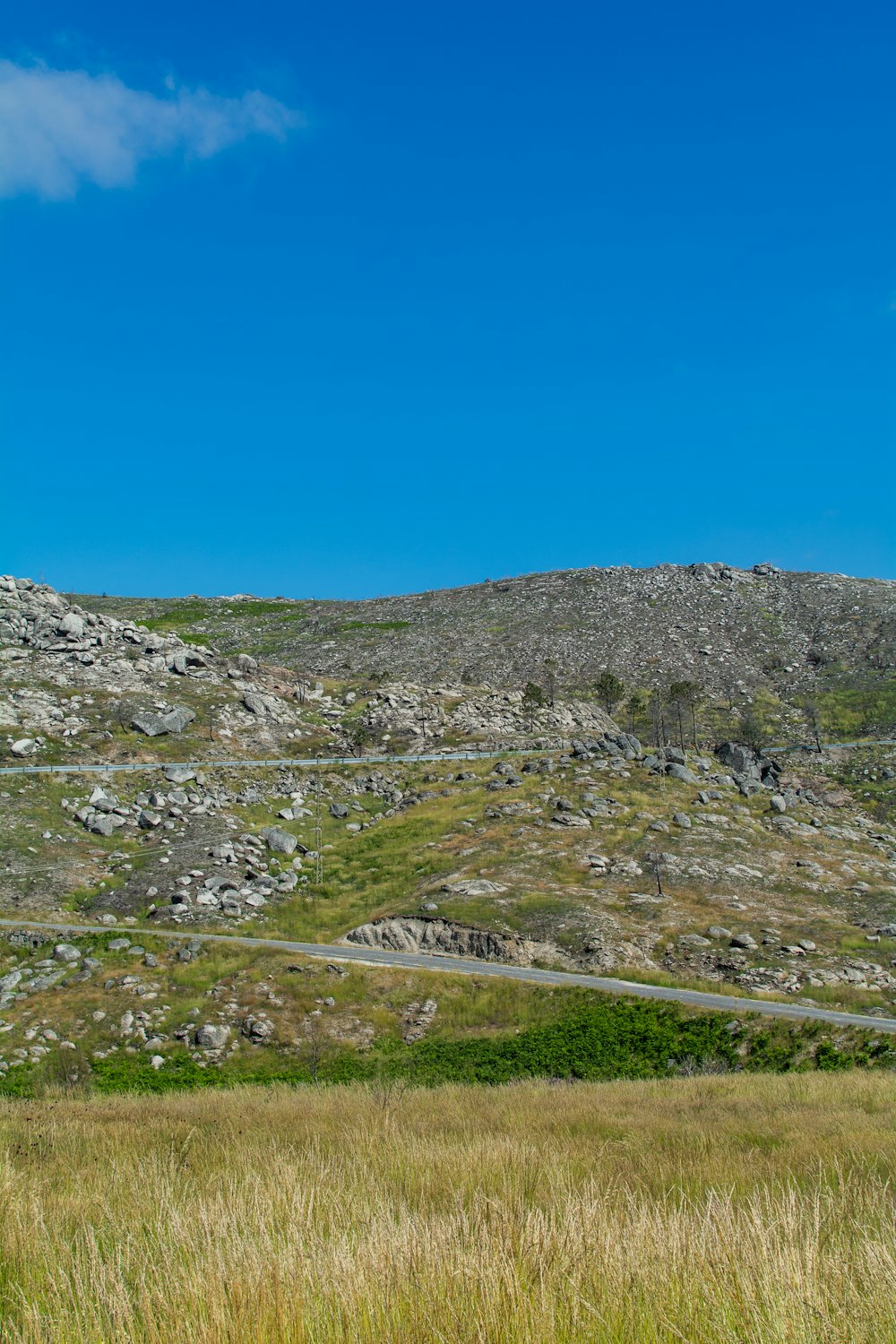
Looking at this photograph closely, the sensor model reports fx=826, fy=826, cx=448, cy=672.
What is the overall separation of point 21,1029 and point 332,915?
1571cm

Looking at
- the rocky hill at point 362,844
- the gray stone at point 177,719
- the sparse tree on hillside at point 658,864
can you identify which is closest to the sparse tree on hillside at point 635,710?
the rocky hill at point 362,844

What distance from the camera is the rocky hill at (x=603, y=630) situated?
355 ft

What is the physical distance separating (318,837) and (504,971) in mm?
19788

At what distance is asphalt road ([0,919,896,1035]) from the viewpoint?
28281mm

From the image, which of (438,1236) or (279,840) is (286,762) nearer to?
(279,840)

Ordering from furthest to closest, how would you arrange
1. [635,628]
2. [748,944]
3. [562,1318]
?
1. [635,628]
2. [748,944]
3. [562,1318]

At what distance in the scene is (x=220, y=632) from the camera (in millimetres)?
144750

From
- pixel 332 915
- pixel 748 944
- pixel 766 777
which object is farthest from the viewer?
pixel 766 777

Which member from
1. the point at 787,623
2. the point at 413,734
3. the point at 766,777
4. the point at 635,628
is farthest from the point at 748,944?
the point at 787,623

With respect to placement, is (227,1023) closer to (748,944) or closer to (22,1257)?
(748,944)

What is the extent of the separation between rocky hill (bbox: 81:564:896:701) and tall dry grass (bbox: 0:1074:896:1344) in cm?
8508

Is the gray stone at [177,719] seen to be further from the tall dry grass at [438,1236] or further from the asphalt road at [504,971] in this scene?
the tall dry grass at [438,1236]

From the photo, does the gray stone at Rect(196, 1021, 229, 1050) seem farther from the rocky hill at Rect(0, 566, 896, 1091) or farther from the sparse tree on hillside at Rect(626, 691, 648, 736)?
the sparse tree on hillside at Rect(626, 691, 648, 736)

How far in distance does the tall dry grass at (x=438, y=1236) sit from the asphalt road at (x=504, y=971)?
19618mm
